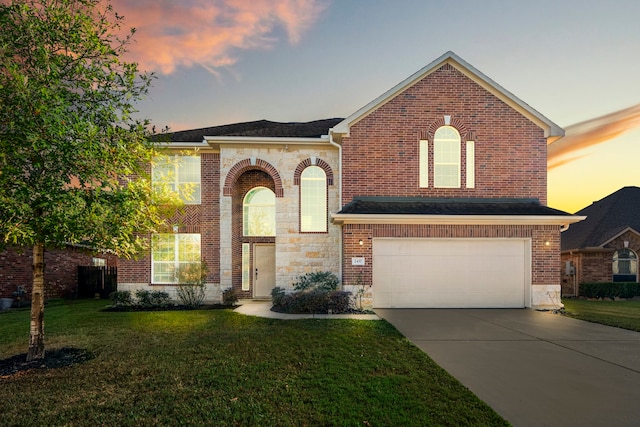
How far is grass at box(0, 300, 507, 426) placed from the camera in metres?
3.91

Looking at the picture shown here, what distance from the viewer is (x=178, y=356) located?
626cm

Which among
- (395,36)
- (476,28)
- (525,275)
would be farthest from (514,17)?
(525,275)

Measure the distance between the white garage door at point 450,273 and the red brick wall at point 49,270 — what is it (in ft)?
40.5

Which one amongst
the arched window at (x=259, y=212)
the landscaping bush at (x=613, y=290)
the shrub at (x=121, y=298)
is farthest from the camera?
the landscaping bush at (x=613, y=290)

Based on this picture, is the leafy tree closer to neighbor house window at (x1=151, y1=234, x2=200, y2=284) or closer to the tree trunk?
the tree trunk

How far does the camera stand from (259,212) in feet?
46.7

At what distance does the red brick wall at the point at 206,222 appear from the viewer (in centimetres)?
1315

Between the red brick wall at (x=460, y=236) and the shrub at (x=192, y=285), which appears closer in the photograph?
the red brick wall at (x=460, y=236)

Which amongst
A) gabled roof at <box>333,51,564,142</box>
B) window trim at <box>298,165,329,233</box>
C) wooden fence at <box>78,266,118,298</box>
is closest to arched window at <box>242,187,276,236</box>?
window trim at <box>298,165,329,233</box>

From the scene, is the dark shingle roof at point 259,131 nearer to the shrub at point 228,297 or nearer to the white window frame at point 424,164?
the white window frame at point 424,164

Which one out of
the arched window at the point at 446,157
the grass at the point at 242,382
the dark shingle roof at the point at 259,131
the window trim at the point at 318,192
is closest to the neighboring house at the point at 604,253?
the arched window at the point at 446,157

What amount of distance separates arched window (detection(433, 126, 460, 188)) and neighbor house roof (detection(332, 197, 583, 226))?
0.72 m

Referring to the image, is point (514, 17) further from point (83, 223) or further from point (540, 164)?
point (83, 223)

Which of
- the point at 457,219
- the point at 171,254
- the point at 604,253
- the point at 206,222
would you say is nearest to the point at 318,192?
the point at 206,222
